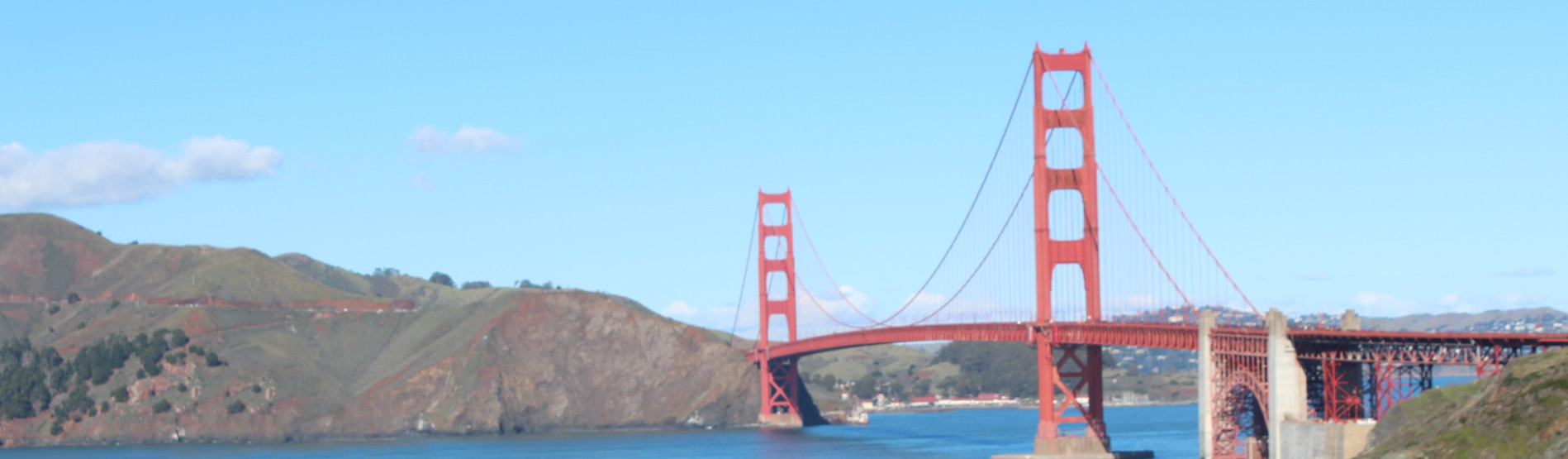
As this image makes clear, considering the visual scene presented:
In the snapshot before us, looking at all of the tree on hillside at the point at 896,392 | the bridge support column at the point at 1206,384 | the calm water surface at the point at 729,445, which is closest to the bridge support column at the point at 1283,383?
the bridge support column at the point at 1206,384

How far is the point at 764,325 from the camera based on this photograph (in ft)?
384

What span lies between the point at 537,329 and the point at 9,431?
3350 cm

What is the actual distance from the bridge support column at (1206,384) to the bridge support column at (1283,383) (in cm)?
567

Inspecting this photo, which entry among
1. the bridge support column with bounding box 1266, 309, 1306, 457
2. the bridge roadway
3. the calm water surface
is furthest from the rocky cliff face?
the bridge support column with bounding box 1266, 309, 1306, 457

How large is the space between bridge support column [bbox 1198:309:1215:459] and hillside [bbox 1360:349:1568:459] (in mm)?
12568

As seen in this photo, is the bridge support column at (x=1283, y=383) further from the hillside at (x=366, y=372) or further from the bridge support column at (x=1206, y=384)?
the hillside at (x=366, y=372)

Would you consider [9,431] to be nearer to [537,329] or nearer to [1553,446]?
[537,329]

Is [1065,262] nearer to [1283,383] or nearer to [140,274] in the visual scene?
[1283,383]

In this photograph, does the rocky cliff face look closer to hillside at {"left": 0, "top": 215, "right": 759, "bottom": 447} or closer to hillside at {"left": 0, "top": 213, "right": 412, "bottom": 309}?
hillside at {"left": 0, "top": 215, "right": 759, "bottom": 447}

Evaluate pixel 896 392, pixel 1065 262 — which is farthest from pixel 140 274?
pixel 1065 262

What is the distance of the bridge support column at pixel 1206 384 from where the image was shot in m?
55.9

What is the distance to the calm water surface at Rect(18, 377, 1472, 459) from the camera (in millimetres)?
83875

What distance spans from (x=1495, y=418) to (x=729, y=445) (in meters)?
58.0

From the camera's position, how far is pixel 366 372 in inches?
4727
